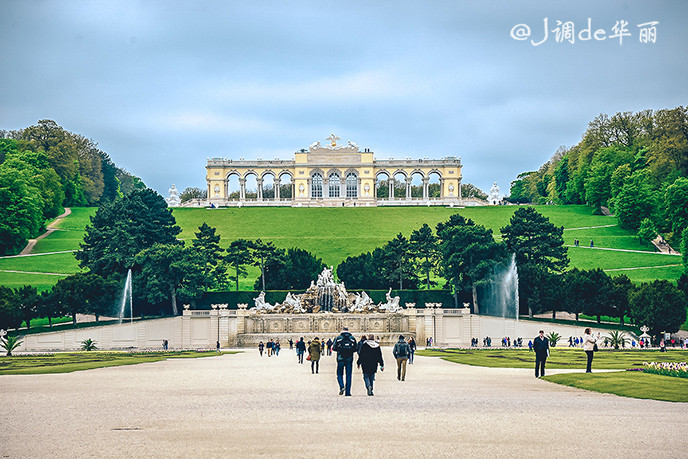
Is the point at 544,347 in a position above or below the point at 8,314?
below

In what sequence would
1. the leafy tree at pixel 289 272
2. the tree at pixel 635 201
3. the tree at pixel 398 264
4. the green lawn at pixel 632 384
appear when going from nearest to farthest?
1. the green lawn at pixel 632 384
2. the tree at pixel 398 264
3. the leafy tree at pixel 289 272
4. the tree at pixel 635 201

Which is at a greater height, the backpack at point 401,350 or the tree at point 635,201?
the tree at point 635,201

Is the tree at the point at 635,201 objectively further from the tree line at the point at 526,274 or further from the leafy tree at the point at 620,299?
the leafy tree at the point at 620,299

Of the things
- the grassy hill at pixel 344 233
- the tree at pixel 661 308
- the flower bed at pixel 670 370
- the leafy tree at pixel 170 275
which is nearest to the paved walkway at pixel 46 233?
the grassy hill at pixel 344 233

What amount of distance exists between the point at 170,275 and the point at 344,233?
88.5ft

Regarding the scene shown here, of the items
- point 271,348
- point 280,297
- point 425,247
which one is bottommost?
point 271,348

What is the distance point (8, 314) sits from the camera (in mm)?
44688

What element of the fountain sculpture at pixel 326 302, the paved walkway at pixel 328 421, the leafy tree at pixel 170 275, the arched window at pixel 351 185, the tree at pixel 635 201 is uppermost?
the arched window at pixel 351 185

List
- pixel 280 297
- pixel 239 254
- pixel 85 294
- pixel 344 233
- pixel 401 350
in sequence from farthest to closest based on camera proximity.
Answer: pixel 344 233 < pixel 239 254 < pixel 280 297 < pixel 85 294 < pixel 401 350

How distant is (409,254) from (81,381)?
4116 cm

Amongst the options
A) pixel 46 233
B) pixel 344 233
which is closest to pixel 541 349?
pixel 344 233

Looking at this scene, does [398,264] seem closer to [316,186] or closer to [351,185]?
[351,185]

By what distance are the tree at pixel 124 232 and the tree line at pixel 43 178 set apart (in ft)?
25.9

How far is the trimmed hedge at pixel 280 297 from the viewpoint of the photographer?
183 ft
